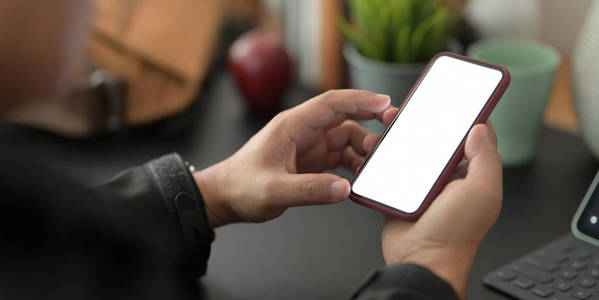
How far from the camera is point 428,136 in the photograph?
57cm

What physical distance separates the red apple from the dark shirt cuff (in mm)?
353

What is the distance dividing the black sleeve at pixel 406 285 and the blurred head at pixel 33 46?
0.24m

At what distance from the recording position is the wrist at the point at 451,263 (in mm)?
486

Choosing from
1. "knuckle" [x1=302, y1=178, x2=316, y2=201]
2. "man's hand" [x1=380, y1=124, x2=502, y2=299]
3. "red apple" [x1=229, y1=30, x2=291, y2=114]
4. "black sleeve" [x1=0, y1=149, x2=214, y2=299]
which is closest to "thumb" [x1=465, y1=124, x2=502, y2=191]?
"man's hand" [x1=380, y1=124, x2=502, y2=299]

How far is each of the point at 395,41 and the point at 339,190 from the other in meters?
0.35

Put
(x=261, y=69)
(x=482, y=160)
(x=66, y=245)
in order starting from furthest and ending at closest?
1. (x=261, y=69)
2. (x=482, y=160)
3. (x=66, y=245)

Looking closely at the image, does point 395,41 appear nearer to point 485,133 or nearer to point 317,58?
point 317,58

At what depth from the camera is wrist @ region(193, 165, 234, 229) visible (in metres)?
0.62

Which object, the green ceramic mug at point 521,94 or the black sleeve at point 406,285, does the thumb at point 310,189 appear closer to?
the black sleeve at point 406,285

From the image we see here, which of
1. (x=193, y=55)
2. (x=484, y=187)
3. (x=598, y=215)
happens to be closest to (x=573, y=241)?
(x=598, y=215)

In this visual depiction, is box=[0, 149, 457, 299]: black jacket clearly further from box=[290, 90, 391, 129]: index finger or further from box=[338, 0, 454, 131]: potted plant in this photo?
box=[338, 0, 454, 131]: potted plant

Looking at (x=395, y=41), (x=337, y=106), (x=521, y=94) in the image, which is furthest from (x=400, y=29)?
(x=337, y=106)

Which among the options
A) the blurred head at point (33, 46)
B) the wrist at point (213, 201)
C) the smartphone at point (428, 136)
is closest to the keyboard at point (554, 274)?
the smartphone at point (428, 136)

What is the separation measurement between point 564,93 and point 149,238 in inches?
27.4
